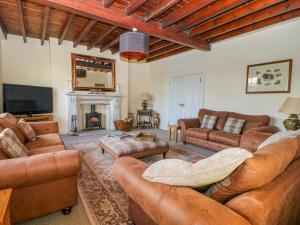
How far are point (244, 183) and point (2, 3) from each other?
179 inches

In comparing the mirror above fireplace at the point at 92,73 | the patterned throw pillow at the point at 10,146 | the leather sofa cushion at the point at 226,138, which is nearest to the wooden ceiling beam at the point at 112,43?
the mirror above fireplace at the point at 92,73

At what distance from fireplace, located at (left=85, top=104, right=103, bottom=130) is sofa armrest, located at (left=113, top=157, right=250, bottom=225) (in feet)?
16.7

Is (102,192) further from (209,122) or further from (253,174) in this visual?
(209,122)

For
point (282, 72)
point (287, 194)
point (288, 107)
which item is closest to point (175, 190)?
point (287, 194)

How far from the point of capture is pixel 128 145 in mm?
2824

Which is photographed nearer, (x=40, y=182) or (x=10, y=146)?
(x=40, y=182)

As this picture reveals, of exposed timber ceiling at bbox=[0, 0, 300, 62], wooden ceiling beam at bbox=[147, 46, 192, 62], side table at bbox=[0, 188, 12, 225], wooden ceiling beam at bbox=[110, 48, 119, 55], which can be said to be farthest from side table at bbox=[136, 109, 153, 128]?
side table at bbox=[0, 188, 12, 225]

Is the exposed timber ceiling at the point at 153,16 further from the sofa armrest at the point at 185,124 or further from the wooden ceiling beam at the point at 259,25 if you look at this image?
the sofa armrest at the point at 185,124

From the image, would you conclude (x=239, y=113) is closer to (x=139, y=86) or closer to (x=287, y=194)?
(x=287, y=194)

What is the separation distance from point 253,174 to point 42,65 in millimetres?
5889

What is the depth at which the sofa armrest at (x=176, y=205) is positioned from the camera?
2.47 ft

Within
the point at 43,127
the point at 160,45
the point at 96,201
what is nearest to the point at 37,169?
the point at 96,201

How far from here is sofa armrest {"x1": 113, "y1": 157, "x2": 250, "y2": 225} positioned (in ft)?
2.47

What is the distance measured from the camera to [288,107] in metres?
2.97
